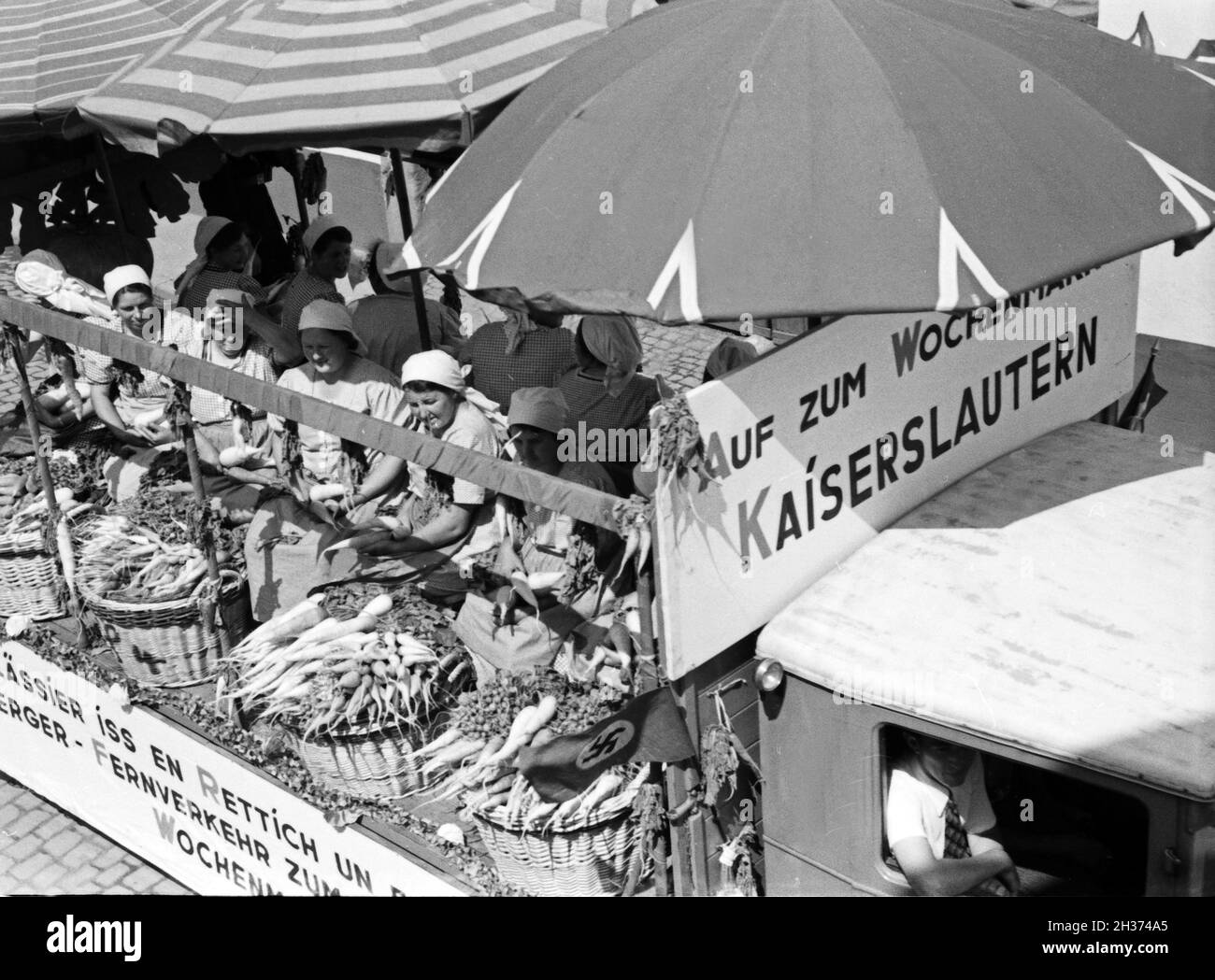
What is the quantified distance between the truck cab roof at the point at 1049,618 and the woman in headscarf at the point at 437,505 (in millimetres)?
1404

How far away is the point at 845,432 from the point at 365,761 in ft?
5.95

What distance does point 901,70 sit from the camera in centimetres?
392

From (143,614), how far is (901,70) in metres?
3.14

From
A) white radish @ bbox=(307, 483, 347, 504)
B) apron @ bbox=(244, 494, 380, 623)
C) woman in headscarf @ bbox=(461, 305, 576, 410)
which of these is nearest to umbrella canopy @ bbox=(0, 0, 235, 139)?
woman in headscarf @ bbox=(461, 305, 576, 410)

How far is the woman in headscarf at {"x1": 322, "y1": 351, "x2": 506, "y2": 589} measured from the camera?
464 cm

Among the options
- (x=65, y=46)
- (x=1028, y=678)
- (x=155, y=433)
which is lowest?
(x=155, y=433)

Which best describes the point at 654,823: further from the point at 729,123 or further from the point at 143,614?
the point at 143,614

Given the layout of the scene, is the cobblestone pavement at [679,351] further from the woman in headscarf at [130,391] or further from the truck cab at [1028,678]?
the truck cab at [1028,678]

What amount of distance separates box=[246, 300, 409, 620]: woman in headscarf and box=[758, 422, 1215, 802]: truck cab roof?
6.23ft

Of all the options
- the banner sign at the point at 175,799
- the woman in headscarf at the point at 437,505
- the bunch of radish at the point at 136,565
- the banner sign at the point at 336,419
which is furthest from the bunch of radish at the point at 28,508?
the woman in headscarf at the point at 437,505

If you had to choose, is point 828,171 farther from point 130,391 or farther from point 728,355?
point 130,391

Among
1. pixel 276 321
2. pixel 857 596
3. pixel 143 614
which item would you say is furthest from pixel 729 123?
pixel 276 321

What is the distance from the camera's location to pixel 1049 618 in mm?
3447

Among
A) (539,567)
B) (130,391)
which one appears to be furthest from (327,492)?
(130,391)
